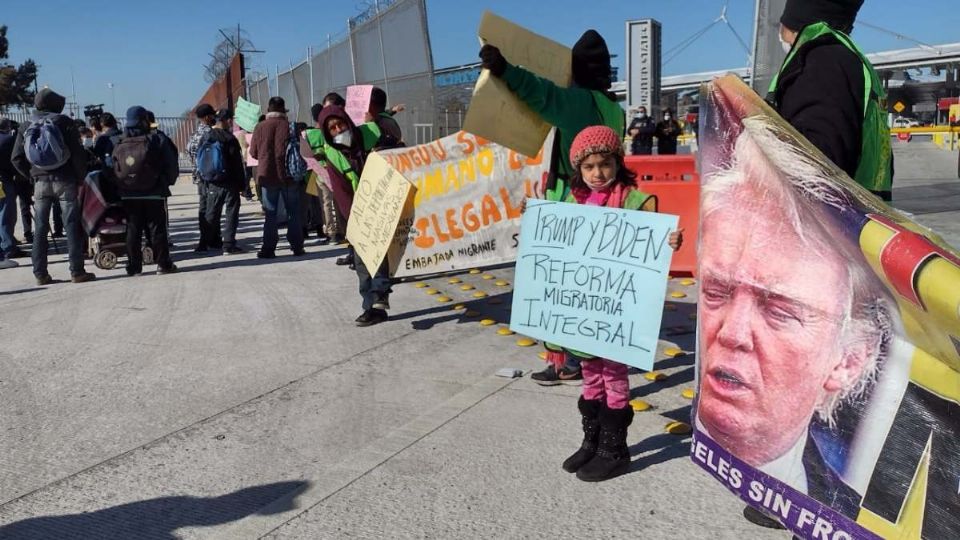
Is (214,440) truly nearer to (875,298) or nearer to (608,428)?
(608,428)

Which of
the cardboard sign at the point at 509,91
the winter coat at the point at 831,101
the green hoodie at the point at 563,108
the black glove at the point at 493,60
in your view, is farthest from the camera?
the cardboard sign at the point at 509,91

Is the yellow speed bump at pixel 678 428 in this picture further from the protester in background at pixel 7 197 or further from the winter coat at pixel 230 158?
the protester in background at pixel 7 197

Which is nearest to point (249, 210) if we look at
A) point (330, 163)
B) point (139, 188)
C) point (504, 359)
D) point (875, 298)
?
point (139, 188)

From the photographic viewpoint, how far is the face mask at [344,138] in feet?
19.5

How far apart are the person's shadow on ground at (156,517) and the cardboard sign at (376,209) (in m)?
2.53

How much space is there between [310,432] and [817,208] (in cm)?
275

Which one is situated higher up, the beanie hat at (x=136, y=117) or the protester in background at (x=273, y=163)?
the beanie hat at (x=136, y=117)

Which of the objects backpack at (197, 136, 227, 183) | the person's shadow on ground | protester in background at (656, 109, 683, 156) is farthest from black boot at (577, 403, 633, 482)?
protester in background at (656, 109, 683, 156)

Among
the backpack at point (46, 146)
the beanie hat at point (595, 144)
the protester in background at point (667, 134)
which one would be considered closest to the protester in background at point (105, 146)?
the backpack at point (46, 146)

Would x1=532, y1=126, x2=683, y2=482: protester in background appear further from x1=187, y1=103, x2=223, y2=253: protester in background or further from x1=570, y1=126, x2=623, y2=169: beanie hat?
x1=187, y1=103, x2=223, y2=253: protester in background

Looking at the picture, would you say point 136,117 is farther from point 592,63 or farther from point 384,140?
point 592,63

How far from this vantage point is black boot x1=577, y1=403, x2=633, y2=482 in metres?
3.33

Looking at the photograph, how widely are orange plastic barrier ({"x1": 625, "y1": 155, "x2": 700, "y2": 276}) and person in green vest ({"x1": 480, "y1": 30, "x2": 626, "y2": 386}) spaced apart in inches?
→ 105

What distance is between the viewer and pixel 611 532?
2.88 m
